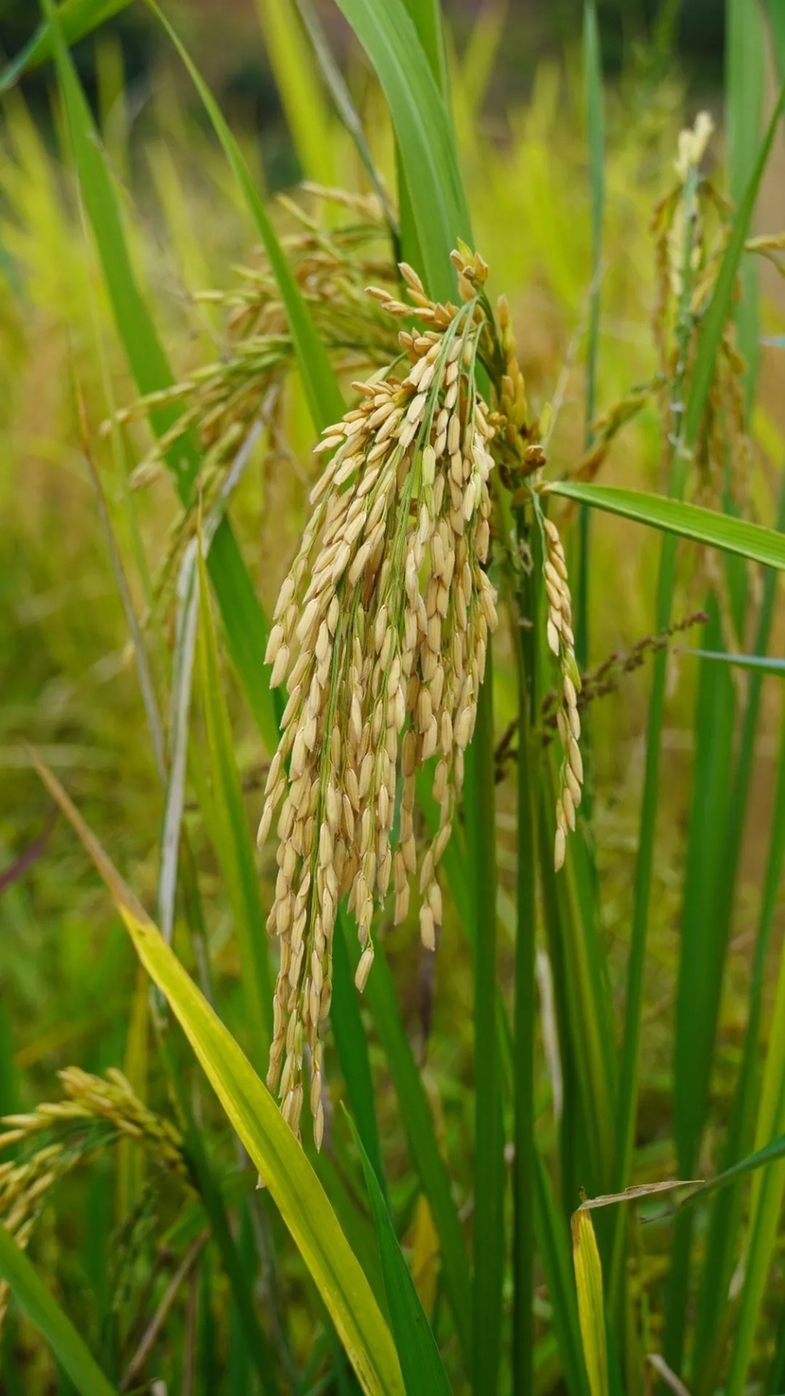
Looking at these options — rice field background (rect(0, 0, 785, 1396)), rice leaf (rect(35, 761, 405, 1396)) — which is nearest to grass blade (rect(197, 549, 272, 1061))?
rice field background (rect(0, 0, 785, 1396))

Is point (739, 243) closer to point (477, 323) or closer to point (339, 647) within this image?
point (477, 323)

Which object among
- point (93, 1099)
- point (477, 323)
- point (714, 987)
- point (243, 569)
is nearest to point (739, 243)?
point (477, 323)

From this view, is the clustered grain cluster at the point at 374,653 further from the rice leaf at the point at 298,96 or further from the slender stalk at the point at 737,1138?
the rice leaf at the point at 298,96

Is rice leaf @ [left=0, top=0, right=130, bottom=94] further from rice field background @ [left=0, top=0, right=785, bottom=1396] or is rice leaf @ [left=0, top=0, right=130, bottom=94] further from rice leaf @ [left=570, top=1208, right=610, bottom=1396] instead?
rice leaf @ [left=570, top=1208, right=610, bottom=1396]

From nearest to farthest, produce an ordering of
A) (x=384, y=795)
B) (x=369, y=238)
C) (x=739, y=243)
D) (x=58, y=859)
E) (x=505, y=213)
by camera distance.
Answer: (x=384, y=795) < (x=739, y=243) < (x=369, y=238) < (x=58, y=859) < (x=505, y=213)

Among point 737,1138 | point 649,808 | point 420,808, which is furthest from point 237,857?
point 737,1138

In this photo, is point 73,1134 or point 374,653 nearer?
point 374,653

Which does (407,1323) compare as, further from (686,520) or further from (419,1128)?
(686,520)
